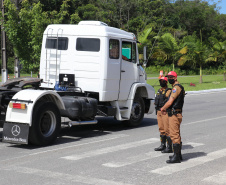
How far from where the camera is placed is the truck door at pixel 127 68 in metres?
11.9

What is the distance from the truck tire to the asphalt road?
0.30 m

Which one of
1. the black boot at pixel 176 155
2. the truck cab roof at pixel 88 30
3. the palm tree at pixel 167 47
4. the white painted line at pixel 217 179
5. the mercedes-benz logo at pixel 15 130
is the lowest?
the white painted line at pixel 217 179

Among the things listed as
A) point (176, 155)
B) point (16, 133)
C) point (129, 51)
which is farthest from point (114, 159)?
point (129, 51)

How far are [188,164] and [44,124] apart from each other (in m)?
3.53

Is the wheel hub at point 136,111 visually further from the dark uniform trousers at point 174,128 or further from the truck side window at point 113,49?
the dark uniform trousers at point 174,128

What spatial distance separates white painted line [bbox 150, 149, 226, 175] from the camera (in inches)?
277

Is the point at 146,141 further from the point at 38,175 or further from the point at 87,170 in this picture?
the point at 38,175

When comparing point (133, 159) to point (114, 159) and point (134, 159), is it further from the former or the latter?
point (114, 159)

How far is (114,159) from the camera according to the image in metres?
7.95

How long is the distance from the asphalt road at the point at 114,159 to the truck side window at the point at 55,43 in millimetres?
2383

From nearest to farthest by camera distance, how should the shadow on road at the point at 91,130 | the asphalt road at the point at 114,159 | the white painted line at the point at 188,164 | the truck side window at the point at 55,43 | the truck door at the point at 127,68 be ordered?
1. the asphalt road at the point at 114,159
2. the white painted line at the point at 188,164
3. the shadow on road at the point at 91,130
4. the truck side window at the point at 55,43
5. the truck door at the point at 127,68

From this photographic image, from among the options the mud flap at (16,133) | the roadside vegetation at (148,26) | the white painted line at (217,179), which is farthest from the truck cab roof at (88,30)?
the roadside vegetation at (148,26)

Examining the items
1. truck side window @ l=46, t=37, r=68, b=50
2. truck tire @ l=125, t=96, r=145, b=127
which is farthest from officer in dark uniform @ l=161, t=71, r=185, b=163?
truck side window @ l=46, t=37, r=68, b=50

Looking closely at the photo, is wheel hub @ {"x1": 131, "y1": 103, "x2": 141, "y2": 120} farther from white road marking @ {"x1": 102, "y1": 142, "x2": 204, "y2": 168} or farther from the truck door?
white road marking @ {"x1": 102, "y1": 142, "x2": 204, "y2": 168}
